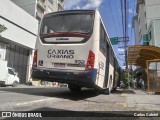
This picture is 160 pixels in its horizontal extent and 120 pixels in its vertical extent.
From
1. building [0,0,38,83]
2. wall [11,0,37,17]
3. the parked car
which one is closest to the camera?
the parked car

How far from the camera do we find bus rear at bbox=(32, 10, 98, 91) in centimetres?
909

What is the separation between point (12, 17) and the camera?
34.8m

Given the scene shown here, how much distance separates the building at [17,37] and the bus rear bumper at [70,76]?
23456mm

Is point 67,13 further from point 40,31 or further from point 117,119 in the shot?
point 117,119

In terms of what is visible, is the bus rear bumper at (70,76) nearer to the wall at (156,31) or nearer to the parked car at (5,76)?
the parked car at (5,76)

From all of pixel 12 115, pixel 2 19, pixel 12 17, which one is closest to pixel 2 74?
pixel 2 19

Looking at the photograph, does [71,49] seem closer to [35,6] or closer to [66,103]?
[66,103]

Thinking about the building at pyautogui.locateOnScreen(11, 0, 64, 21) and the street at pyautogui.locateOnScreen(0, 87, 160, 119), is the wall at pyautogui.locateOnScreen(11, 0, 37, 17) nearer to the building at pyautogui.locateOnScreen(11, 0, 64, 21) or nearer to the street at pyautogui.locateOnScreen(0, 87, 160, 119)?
Answer: the building at pyautogui.locateOnScreen(11, 0, 64, 21)

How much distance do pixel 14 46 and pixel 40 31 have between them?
1124 inches

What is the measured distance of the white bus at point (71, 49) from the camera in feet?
29.9

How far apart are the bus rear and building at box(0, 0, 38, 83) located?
75.4ft

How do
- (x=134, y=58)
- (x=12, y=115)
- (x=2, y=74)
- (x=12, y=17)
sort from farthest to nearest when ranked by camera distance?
(x=12, y=17) → (x=2, y=74) → (x=134, y=58) → (x=12, y=115)

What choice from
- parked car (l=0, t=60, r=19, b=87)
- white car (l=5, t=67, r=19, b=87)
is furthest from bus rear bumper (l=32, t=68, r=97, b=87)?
white car (l=5, t=67, r=19, b=87)

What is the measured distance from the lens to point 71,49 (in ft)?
30.7
